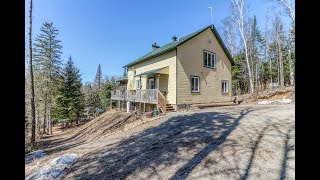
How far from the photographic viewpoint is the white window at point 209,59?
1812 centimetres

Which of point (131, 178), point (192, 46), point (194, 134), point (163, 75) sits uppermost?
point (192, 46)

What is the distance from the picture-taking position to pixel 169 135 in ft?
24.2

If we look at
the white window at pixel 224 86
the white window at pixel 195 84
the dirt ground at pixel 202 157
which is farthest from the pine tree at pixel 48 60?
the dirt ground at pixel 202 157

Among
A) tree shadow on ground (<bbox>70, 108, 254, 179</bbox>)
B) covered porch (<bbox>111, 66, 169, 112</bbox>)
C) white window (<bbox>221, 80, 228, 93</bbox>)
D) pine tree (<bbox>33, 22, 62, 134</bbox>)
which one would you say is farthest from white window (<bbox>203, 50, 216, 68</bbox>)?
pine tree (<bbox>33, 22, 62, 134</bbox>)

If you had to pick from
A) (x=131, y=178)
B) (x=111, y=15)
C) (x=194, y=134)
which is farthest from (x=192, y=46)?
(x=131, y=178)

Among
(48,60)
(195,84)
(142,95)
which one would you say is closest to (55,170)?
(142,95)

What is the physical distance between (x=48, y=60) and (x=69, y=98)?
21.2ft

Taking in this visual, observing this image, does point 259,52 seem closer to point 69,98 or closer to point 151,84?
point 151,84

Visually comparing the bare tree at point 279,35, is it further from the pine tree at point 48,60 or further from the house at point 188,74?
the pine tree at point 48,60

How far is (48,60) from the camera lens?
27797 mm

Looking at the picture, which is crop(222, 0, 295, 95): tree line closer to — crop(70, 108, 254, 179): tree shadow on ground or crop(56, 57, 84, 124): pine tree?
crop(70, 108, 254, 179): tree shadow on ground
